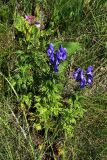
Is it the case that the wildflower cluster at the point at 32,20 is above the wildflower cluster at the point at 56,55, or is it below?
above

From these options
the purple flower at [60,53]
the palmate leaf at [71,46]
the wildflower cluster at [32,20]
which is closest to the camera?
the purple flower at [60,53]

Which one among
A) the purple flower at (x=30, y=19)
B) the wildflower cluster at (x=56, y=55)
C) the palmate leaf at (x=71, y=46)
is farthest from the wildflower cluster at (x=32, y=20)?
the wildflower cluster at (x=56, y=55)

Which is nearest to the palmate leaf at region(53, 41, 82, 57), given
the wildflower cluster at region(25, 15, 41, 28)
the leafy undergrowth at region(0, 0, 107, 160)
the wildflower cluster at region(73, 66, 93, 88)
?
the leafy undergrowth at region(0, 0, 107, 160)

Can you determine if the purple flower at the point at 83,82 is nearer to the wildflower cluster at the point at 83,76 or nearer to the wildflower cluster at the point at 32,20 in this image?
the wildflower cluster at the point at 83,76

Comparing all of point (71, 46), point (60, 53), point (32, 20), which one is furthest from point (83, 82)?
point (32, 20)

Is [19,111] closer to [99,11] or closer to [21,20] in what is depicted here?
[21,20]

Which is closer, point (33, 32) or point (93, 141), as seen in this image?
point (93, 141)

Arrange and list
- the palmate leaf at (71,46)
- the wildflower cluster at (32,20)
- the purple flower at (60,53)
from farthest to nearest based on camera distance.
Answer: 1. the wildflower cluster at (32,20)
2. the palmate leaf at (71,46)
3. the purple flower at (60,53)

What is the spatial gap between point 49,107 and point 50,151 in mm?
271

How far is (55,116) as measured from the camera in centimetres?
258

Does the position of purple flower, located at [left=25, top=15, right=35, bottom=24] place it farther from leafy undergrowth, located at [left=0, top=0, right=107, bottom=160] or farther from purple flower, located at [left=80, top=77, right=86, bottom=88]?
purple flower, located at [left=80, top=77, right=86, bottom=88]

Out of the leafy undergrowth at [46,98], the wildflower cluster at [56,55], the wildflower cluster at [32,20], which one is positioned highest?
the wildflower cluster at [32,20]

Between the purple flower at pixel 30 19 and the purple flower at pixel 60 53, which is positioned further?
the purple flower at pixel 30 19

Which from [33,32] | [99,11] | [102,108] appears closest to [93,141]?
[102,108]
